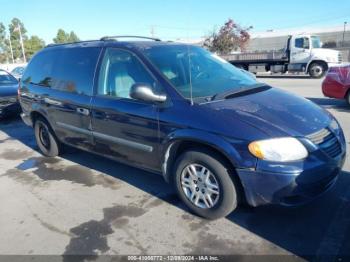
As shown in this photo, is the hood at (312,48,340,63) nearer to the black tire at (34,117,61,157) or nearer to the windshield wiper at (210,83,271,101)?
the windshield wiper at (210,83,271,101)

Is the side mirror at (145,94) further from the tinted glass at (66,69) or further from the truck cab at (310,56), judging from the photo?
the truck cab at (310,56)

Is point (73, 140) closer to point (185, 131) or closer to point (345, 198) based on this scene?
point (185, 131)

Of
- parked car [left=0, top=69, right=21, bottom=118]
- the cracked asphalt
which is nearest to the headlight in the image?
the cracked asphalt

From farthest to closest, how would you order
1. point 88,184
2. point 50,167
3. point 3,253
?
1. point 50,167
2. point 88,184
3. point 3,253

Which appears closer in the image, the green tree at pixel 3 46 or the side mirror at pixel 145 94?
the side mirror at pixel 145 94

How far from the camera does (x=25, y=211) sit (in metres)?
4.07

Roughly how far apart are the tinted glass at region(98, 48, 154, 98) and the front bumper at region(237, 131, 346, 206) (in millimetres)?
1564

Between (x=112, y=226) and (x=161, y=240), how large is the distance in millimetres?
596

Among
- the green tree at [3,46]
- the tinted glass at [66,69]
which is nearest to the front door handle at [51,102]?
the tinted glass at [66,69]

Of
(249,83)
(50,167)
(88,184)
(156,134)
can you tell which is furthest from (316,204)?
(50,167)

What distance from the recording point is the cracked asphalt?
3.15 meters

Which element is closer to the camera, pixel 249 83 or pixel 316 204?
pixel 316 204

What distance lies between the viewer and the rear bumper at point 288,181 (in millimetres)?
3012

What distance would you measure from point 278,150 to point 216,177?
67 cm
